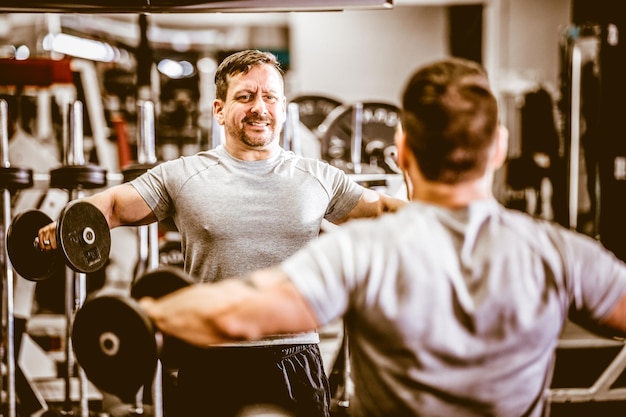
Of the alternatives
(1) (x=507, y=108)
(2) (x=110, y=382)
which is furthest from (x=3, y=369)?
(1) (x=507, y=108)

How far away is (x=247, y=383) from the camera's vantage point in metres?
2.25

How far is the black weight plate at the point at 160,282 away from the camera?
1.43 meters

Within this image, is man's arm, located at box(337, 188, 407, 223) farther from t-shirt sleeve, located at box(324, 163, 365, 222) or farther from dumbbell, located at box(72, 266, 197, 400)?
dumbbell, located at box(72, 266, 197, 400)

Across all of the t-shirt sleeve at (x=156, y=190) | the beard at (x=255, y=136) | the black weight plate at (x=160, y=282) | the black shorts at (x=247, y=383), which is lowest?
the black shorts at (x=247, y=383)

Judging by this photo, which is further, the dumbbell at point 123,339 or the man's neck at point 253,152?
the man's neck at point 253,152

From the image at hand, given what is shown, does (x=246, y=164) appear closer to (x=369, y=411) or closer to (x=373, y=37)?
(x=369, y=411)

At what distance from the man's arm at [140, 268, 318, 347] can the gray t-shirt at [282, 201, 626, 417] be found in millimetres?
29

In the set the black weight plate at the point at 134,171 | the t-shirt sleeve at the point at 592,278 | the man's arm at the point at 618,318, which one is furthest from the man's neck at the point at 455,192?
the black weight plate at the point at 134,171

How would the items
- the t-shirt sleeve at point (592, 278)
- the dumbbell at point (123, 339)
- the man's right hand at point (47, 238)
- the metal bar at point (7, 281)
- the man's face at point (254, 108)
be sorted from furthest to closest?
1. the metal bar at point (7, 281)
2. the man's face at point (254, 108)
3. the man's right hand at point (47, 238)
4. the dumbbell at point (123, 339)
5. the t-shirt sleeve at point (592, 278)

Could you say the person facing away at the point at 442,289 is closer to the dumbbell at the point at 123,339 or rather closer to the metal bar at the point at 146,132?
the dumbbell at the point at 123,339

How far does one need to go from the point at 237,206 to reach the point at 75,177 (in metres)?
1.23

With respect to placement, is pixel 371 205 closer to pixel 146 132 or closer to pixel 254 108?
pixel 254 108

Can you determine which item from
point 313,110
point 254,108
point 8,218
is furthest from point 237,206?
point 313,110

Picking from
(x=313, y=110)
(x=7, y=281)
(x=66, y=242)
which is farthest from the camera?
(x=313, y=110)
